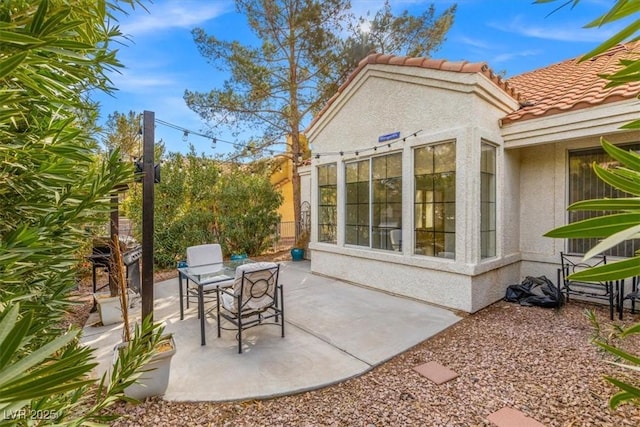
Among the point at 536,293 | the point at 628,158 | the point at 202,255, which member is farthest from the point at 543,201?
the point at 202,255

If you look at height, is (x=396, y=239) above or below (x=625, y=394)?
below

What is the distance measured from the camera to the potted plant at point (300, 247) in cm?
1112

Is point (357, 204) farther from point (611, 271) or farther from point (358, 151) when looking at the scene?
point (611, 271)

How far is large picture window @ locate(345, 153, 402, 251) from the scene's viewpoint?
6872 mm

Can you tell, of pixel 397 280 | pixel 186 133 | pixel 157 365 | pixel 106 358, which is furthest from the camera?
pixel 186 133

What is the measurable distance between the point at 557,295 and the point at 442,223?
2.40 meters

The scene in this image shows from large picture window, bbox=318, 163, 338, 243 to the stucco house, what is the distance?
0.76m

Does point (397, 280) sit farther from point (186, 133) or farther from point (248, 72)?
point (248, 72)

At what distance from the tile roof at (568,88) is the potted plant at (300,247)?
7.27 metres

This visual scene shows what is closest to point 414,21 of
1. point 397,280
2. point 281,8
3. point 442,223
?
point 281,8

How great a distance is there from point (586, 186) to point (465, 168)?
2676mm

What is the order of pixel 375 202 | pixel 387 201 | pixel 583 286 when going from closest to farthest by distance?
pixel 583 286
pixel 387 201
pixel 375 202

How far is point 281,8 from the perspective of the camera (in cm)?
1120

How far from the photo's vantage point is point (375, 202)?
24.0ft
